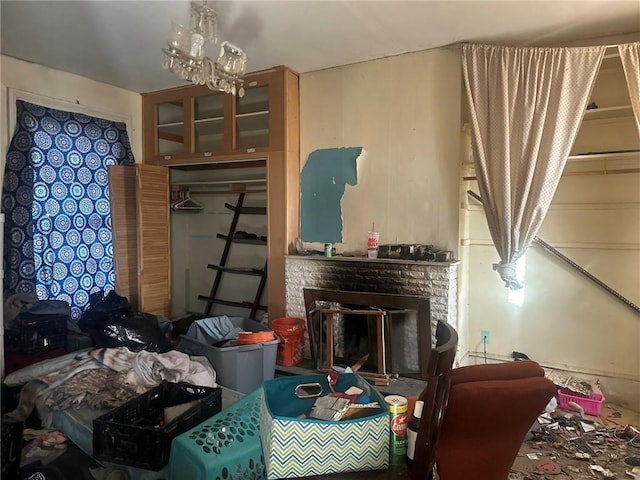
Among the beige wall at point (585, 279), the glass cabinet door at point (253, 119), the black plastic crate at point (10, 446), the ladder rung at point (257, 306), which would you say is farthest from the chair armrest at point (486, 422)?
the glass cabinet door at point (253, 119)

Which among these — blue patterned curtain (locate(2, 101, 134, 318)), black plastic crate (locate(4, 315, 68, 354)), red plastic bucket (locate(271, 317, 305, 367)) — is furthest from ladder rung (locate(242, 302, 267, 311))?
black plastic crate (locate(4, 315, 68, 354))

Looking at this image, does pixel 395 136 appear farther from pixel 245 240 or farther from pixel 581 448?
pixel 581 448

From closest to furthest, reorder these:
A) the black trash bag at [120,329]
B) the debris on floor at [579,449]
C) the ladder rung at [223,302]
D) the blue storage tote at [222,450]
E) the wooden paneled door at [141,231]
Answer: the blue storage tote at [222,450] → the debris on floor at [579,449] → the black trash bag at [120,329] → the wooden paneled door at [141,231] → the ladder rung at [223,302]

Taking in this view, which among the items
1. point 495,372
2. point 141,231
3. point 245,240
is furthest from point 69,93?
point 495,372

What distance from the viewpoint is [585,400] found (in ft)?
9.16

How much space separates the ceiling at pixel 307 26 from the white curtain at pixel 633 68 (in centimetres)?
18

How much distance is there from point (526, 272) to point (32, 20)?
374 centimetres

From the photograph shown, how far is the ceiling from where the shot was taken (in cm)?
250

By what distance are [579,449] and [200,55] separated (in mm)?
3021

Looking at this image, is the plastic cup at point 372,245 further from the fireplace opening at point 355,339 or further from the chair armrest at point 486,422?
the chair armrest at point 486,422

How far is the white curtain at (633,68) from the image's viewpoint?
256cm

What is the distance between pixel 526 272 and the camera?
10.3ft

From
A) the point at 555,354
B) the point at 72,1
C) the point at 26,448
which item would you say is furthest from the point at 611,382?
the point at 72,1

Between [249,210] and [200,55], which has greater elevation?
[200,55]
